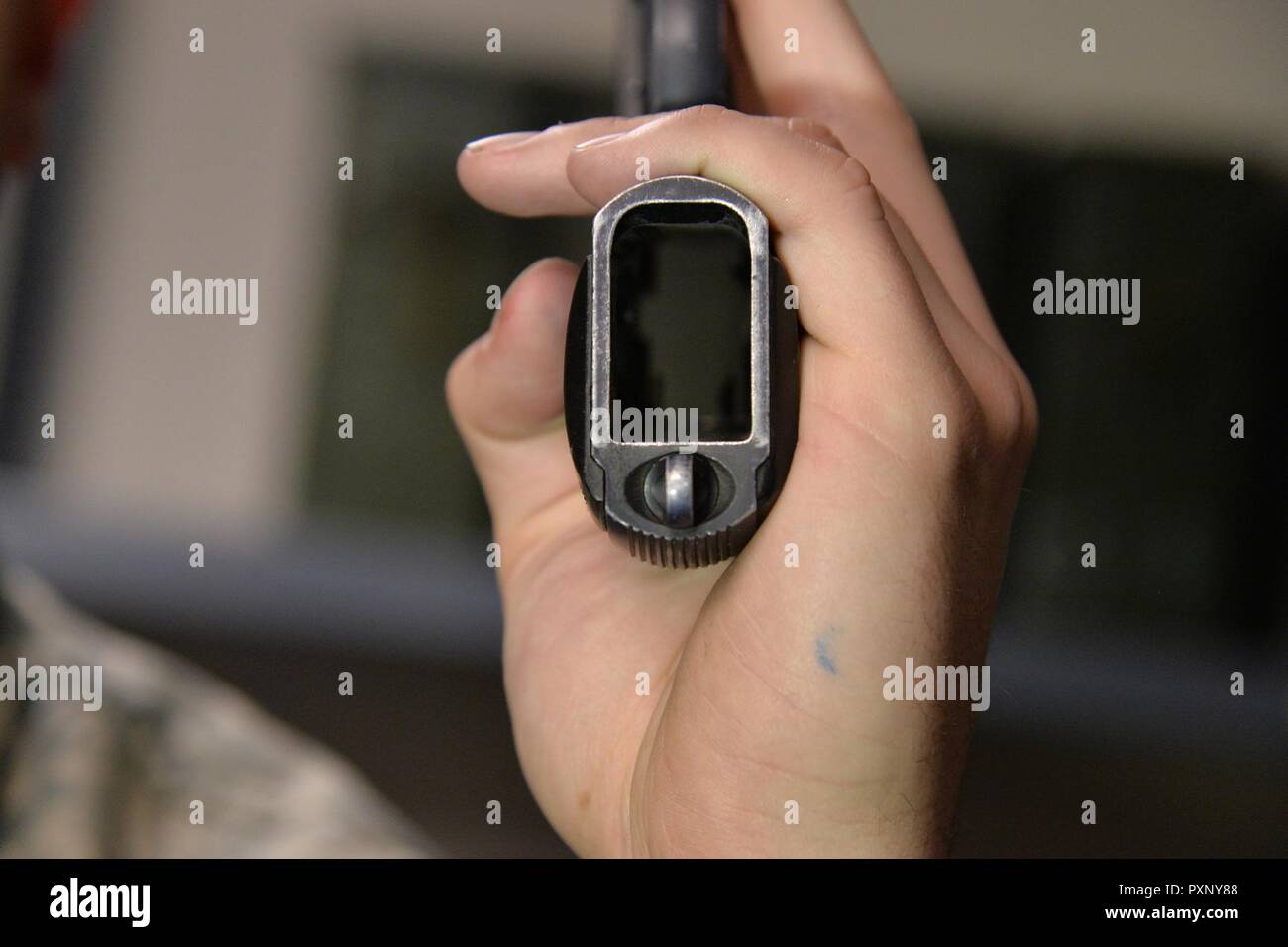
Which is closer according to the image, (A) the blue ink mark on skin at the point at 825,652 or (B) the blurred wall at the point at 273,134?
(A) the blue ink mark on skin at the point at 825,652

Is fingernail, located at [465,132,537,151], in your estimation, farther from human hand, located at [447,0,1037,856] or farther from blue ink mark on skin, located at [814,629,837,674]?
blue ink mark on skin, located at [814,629,837,674]

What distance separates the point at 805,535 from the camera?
258 millimetres

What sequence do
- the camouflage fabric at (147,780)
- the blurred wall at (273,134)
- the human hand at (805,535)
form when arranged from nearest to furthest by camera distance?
the human hand at (805,535)
the camouflage fabric at (147,780)
the blurred wall at (273,134)

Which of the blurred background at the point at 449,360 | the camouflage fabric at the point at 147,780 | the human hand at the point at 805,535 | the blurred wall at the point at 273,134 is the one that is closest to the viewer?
the human hand at the point at 805,535

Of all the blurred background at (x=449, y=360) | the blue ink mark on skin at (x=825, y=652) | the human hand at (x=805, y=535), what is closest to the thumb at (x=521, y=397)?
the human hand at (x=805, y=535)

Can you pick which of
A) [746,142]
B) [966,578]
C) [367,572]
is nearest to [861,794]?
[966,578]

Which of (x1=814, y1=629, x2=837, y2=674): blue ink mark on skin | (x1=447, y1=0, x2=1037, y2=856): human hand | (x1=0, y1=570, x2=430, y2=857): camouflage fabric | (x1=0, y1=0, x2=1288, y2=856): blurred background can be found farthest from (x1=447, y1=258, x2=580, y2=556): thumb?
(x1=0, y1=0, x2=1288, y2=856): blurred background

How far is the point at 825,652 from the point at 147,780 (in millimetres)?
454

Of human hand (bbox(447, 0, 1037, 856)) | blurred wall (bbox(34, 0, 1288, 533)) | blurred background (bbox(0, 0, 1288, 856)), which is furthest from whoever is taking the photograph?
blurred wall (bbox(34, 0, 1288, 533))

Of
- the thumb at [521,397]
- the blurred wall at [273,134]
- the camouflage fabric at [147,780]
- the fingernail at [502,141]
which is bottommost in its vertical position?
the camouflage fabric at [147,780]

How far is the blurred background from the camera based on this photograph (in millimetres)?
787

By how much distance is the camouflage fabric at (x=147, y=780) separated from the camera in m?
0.47

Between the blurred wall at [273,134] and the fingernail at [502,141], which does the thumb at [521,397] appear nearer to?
the fingernail at [502,141]
